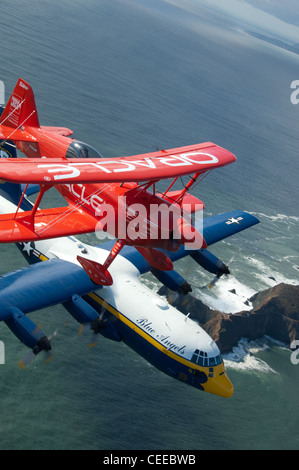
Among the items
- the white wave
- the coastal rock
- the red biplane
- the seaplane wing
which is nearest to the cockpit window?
the red biplane

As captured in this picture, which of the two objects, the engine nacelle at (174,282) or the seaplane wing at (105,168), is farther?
the engine nacelle at (174,282)

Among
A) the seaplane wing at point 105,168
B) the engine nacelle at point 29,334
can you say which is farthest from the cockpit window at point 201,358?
the seaplane wing at point 105,168

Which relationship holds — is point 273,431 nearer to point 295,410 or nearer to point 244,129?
point 295,410

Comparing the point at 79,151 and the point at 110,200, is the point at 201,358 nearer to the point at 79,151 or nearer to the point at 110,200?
the point at 110,200

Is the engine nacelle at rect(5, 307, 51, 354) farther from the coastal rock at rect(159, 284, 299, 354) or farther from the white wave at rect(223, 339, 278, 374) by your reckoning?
the white wave at rect(223, 339, 278, 374)

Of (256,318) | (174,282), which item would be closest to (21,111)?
(174,282)

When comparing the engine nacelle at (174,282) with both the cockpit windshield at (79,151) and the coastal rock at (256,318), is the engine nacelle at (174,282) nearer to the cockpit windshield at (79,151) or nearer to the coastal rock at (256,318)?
the cockpit windshield at (79,151)

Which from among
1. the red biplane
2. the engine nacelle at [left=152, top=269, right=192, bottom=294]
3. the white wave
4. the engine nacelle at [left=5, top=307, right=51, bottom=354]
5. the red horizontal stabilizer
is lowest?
the white wave
